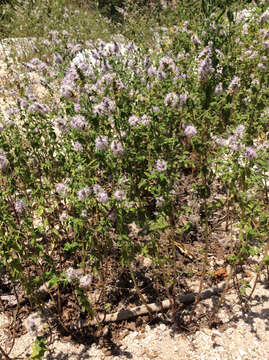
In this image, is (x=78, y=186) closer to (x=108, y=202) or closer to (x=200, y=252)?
(x=108, y=202)

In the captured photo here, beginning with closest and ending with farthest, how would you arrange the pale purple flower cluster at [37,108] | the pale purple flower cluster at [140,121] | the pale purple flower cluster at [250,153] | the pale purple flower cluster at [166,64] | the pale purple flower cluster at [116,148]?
1. the pale purple flower cluster at [250,153]
2. the pale purple flower cluster at [116,148]
3. the pale purple flower cluster at [140,121]
4. the pale purple flower cluster at [37,108]
5. the pale purple flower cluster at [166,64]

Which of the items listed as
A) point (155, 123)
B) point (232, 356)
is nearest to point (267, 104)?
point (155, 123)

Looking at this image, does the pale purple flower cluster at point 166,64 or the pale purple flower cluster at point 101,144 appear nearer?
the pale purple flower cluster at point 101,144

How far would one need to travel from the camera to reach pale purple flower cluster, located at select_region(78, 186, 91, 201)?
215 centimetres

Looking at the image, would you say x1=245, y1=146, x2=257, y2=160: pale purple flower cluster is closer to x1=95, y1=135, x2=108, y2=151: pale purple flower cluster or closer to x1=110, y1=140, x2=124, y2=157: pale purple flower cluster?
x1=110, y1=140, x2=124, y2=157: pale purple flower cluster

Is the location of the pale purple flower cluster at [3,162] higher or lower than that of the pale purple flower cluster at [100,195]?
lower

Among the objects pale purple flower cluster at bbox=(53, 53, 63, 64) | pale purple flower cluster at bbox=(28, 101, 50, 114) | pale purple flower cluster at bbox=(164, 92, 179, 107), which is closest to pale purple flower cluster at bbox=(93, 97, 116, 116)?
pale purple flower cluster at bbox=(164, 92, 179, 107)

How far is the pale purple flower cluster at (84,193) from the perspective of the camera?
7.04 ft

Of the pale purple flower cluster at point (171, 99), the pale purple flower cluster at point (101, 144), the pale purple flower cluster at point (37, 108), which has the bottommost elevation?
the pale purple flower cluster at point (37, 108)

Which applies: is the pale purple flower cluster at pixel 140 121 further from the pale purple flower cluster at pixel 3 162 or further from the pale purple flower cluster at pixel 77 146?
the pale purple flower cluster at pixel 3 162

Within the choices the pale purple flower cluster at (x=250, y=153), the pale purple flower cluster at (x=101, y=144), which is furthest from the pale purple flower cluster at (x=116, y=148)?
the pale purple flower cluster at (x=250, y=153)

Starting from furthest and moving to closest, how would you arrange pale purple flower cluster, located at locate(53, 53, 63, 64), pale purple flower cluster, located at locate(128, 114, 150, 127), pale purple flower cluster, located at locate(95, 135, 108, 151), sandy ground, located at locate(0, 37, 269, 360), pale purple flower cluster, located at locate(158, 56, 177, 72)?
pale purple flower cluster, located at locate(53, 53, 63, 64)
pale purple flower cluster, located at locate(158, 56, 177, 72)
pale purple flower cluster, located at locate(128, 114, 150, 127)
pale purple flower cluster, located at locate(95, 135, 108, 151)
sandy ground, located at locate(0, 37, 269, 360)

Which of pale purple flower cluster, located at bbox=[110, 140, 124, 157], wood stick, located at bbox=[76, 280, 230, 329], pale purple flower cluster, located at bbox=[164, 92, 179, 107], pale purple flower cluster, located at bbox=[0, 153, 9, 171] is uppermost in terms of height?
pale purple flower cluster, located at bbox=[164, 92, 179, 107]

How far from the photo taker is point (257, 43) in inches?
167
